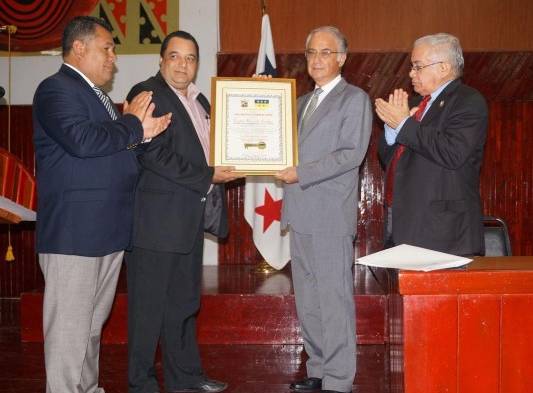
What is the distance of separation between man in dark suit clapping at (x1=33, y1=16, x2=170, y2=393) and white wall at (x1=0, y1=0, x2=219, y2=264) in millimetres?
2571

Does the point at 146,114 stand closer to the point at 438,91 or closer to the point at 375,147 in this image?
the point at 438,91

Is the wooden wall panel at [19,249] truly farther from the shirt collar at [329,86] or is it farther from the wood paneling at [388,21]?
the shirt collar at [329,86]

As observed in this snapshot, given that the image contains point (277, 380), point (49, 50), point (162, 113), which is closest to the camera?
point (162, 113)

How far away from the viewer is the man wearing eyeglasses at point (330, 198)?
252cm

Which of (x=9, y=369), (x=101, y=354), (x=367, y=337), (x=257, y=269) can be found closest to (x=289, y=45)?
(x=257, y=269)

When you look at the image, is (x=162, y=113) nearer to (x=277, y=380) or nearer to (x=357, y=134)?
(x=357, y=134)

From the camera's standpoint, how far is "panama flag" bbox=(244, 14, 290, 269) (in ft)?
14.0

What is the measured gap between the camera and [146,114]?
7.47 feet

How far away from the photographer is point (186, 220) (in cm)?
252

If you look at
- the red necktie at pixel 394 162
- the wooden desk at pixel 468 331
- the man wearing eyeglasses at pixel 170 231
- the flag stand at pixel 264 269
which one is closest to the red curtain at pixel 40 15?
the flag stand at pixel 264 269

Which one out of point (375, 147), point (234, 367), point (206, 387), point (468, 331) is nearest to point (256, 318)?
point (234, 367)

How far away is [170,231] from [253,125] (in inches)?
22.4

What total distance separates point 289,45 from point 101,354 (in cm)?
251

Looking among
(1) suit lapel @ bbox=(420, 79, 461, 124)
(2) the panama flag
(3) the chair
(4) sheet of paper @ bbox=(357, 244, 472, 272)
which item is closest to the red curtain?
(2) the panama flag
